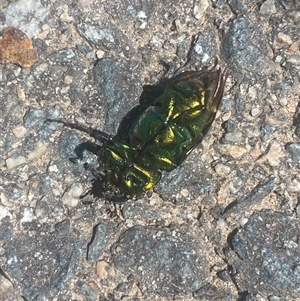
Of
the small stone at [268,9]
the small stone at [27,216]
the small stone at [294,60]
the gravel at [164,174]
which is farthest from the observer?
the small stone at [268,9]

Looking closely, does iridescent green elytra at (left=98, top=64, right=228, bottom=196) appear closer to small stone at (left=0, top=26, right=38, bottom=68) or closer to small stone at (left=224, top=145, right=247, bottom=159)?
small stone at (left=224, top=145, right=247, bottom=159)

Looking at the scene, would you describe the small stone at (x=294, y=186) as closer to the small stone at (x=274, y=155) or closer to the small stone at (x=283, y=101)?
the small stone at (x=274, y=155)

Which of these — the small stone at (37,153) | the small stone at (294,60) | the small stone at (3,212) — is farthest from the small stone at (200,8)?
the small stone at (3,212)

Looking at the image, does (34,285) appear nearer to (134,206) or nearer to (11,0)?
(134,206)

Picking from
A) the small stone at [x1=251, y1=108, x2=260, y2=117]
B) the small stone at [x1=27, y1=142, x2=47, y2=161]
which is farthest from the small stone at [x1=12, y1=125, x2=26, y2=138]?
the small stone at [x1=251, y1=108, x2=260, y2=117]

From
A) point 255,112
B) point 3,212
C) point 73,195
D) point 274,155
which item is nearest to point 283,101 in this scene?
point 255,112

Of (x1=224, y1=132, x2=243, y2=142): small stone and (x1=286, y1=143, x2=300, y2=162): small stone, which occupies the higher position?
(x1=286, y1=143, x2=300, y2=162): small stone

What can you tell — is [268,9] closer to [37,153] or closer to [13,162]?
[37,153]
